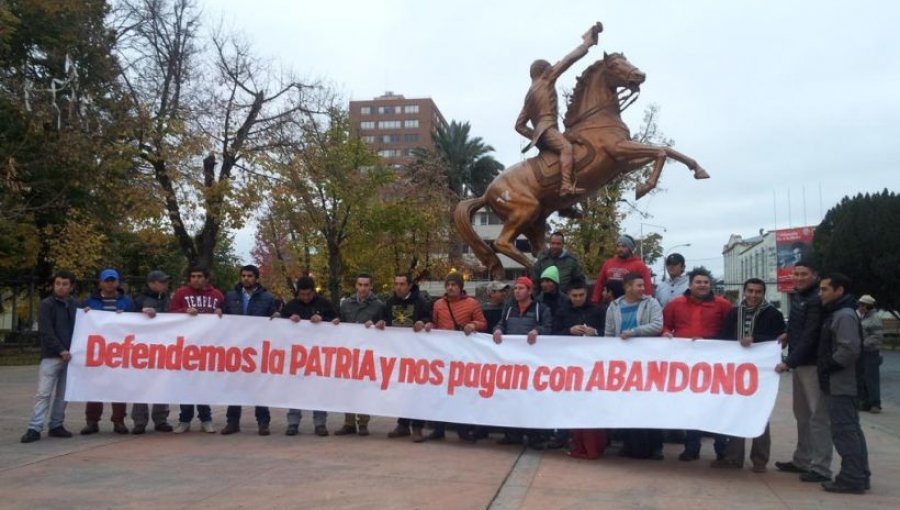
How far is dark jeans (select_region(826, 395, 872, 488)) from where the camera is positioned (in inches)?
233

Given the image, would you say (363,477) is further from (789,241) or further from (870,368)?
(789,241)

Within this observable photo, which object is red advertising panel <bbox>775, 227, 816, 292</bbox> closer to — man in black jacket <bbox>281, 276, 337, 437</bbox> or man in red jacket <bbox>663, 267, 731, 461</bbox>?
man in red jacket <bbox>663, 267, 731, 461</bbox>

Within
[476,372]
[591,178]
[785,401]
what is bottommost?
[785,401]

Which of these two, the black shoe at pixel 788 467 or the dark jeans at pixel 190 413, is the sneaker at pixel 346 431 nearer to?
the dark jeans at pixel 190 413

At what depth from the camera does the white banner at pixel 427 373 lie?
22.1 feet

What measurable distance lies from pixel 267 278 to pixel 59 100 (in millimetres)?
19922

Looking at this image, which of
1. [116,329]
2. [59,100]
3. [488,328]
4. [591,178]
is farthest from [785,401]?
[59,100]

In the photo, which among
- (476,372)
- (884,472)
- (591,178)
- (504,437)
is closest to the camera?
(884,472)

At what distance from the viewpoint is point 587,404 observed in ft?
22.9

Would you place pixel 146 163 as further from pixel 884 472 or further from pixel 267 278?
pixel 884 472

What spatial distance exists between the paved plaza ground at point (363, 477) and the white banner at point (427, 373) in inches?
17.2

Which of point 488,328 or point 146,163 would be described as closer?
point 488,328

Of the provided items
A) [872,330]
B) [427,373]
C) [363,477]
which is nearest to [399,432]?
[427,373]

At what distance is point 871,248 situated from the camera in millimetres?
40188
